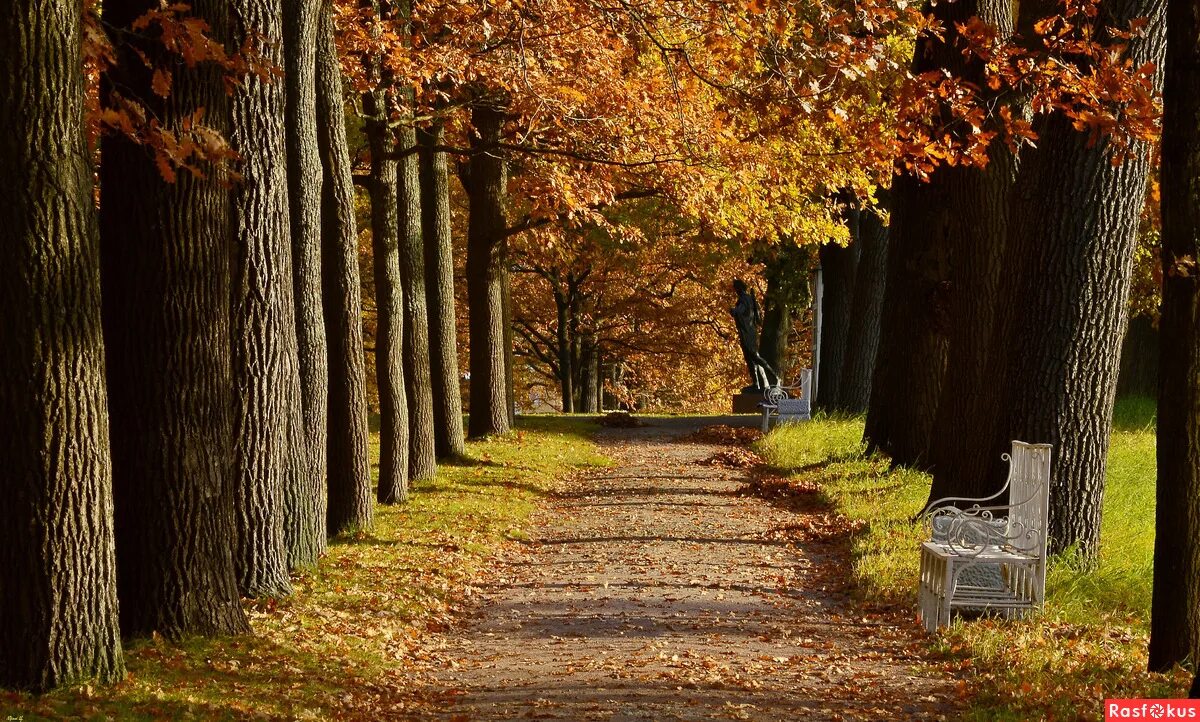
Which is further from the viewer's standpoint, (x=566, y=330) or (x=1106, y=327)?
(x=566, y=330)

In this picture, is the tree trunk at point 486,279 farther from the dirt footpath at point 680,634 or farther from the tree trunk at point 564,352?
the tree trunk at point 564,352

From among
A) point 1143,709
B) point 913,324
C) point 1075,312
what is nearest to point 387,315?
point 913,324

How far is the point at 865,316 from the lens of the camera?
83.5ft

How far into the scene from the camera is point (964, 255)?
51.9 ft

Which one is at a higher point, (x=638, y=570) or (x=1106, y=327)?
(x=1106, y=327)

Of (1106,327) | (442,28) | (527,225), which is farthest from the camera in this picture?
(527,225)

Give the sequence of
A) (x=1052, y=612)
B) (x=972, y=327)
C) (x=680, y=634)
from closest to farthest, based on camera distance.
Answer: (x=1052, y=612), (x=680, y=634), (x=972, y=327)

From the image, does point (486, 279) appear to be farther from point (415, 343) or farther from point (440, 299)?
point (415, 343)

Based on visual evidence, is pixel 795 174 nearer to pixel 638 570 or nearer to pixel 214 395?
pixel 638 570

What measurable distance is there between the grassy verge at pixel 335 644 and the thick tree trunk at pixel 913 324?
5490 millimetres

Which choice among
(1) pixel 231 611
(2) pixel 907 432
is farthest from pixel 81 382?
(2) pixel 907 432

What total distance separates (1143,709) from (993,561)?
2.49 m

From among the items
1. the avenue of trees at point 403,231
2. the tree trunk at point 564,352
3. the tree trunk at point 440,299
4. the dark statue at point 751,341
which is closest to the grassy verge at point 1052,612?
the avenue of trees at point 403,231

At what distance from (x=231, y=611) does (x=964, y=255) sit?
33.2ft
